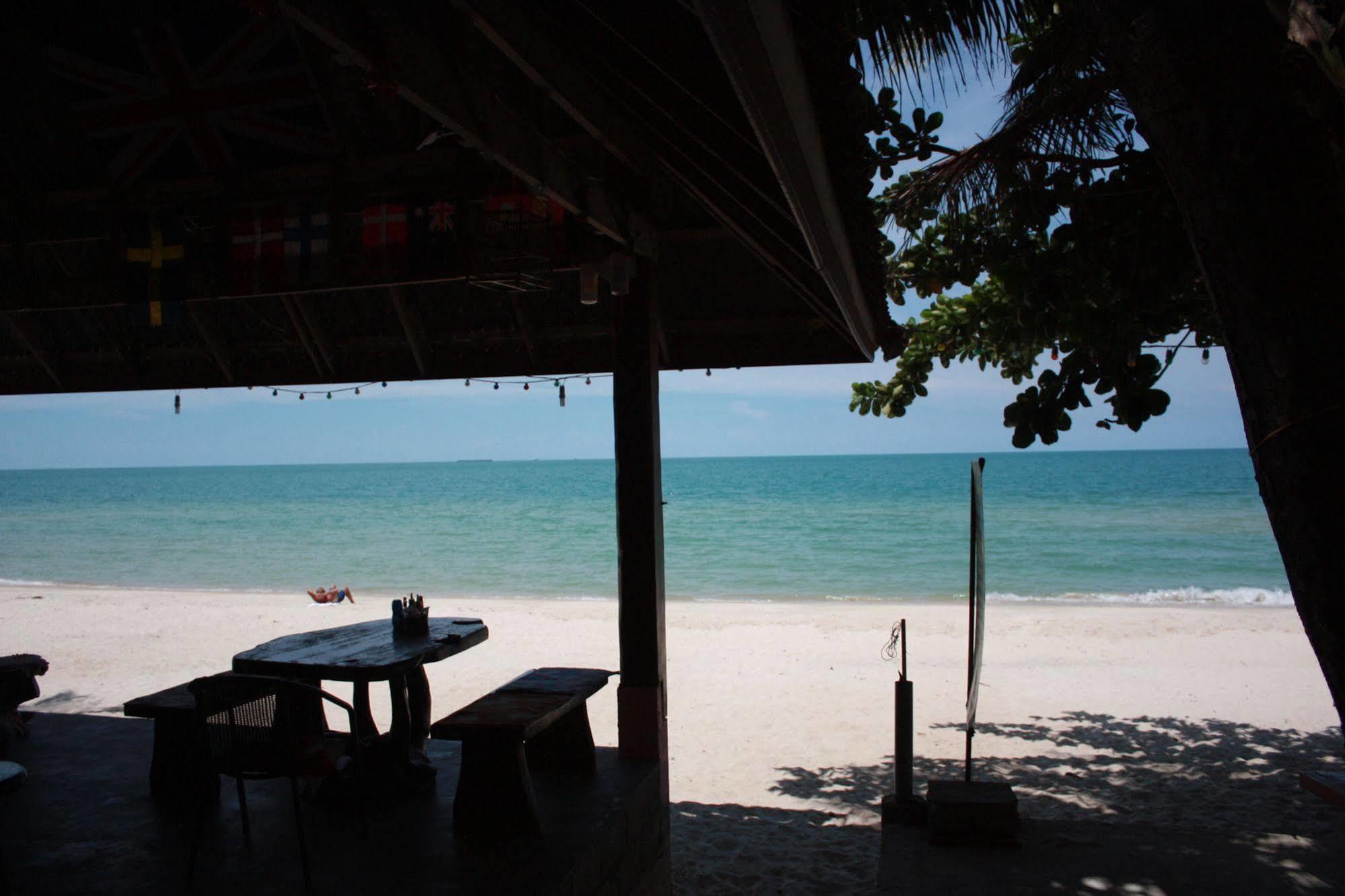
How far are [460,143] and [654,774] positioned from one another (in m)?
3.12

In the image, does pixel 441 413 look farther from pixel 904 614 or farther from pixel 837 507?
pixel 904 614

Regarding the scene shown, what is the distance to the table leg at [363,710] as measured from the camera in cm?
431

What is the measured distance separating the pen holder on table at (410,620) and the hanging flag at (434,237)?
1.62 metres

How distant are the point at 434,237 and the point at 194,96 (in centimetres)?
138

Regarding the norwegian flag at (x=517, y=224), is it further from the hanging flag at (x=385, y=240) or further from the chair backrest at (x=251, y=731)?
the chair backrest at (x=251, y=731)

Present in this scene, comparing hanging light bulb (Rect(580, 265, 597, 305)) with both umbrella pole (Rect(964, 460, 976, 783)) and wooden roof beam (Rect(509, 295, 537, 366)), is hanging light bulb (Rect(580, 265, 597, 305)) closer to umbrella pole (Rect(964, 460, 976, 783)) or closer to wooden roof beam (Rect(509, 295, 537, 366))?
wooden roof beam (Rect(509, 295, 537, 366))

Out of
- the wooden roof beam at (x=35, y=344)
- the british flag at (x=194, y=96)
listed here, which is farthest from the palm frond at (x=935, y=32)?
the wooden roof beam at (x=35, y=344)

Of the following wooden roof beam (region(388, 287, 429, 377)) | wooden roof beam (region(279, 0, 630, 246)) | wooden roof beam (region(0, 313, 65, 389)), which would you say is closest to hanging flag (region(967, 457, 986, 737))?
wooden roof beam (region(279, 0, 630, 246))

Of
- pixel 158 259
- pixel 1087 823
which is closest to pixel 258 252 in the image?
pixel 158 259

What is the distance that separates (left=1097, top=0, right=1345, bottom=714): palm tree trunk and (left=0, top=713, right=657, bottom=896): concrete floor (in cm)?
251

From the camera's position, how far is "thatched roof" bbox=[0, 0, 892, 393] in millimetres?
2486

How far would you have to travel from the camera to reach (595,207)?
3.96 m

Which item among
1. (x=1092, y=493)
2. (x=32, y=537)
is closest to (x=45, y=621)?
(x=32, y=537)

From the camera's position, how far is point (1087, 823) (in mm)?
4793
